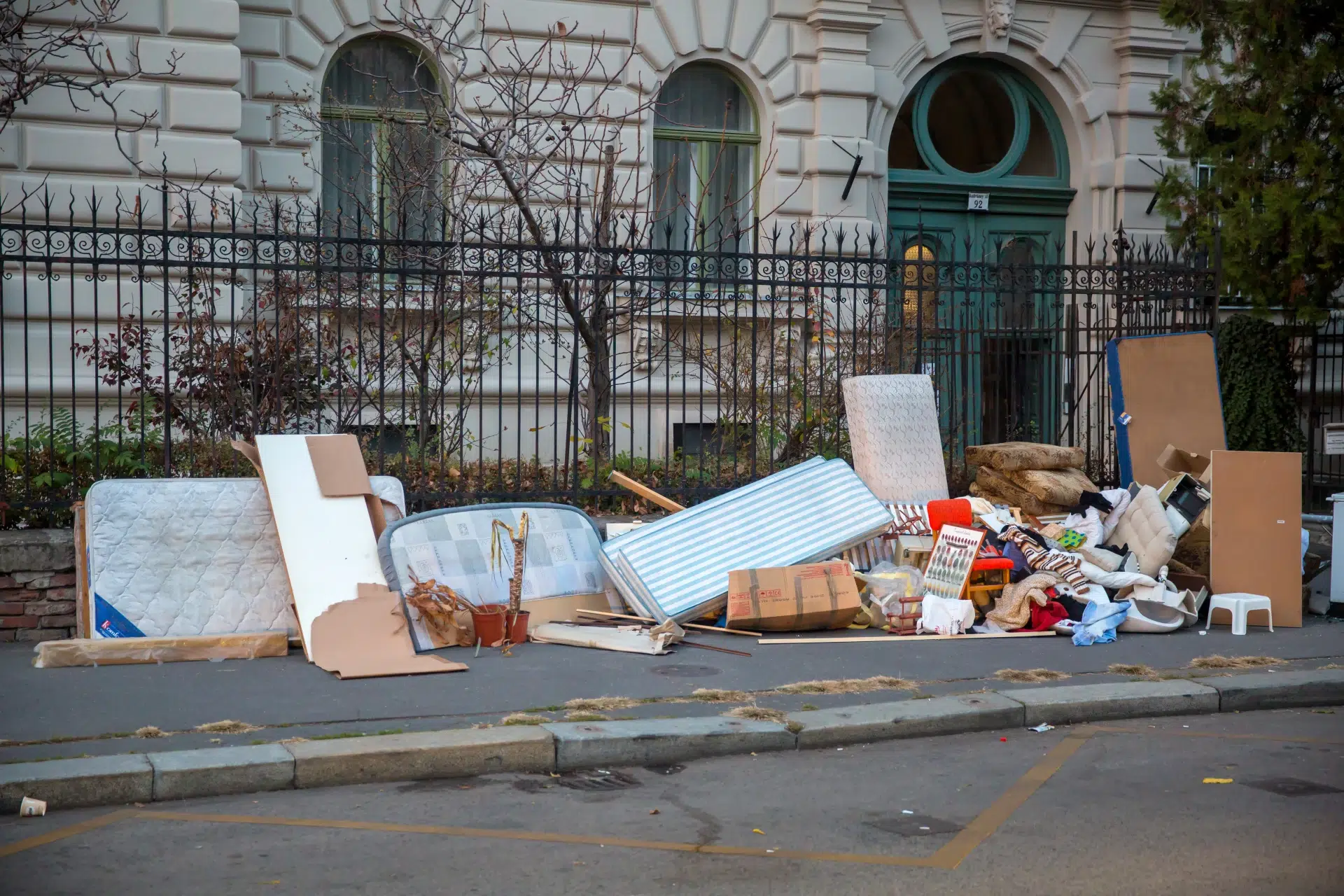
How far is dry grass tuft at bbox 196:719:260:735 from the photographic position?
588cm

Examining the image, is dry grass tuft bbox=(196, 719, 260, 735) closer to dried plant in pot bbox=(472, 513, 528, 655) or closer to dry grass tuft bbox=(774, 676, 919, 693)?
dried plant in pot bbox=(472, 513, 528, 655)

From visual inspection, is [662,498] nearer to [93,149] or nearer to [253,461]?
[253,461]

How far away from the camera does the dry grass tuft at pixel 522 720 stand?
6078mm

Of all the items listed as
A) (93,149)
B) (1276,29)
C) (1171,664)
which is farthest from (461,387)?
(1276,29)

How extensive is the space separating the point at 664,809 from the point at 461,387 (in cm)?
488

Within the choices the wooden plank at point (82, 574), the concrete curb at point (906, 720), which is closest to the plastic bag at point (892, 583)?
the concrete curb at point (906, 720)

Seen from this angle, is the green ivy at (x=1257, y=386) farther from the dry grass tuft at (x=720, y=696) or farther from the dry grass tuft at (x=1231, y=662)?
the dry grass tuft at (x=720, y=696)

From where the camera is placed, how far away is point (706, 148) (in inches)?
628

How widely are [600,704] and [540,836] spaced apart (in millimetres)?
1650

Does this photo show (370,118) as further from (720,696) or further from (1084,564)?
(720,696)

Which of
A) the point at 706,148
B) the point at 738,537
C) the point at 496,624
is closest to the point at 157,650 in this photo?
the point at 496,624

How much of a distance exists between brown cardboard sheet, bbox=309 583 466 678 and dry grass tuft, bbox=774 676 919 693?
1.80 meters

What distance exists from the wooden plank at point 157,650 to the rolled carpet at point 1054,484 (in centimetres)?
567

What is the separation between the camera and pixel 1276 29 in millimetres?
12836
